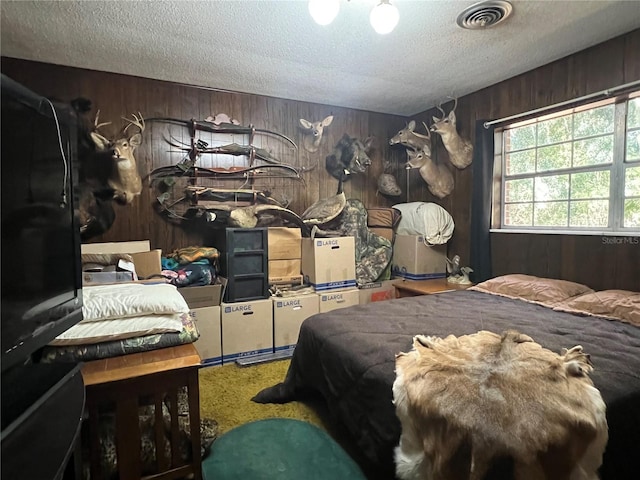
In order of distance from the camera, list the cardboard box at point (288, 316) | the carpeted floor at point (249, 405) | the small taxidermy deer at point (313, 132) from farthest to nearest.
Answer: the small taxidermy deer at point (313, 132)
the cardboard box at point (288, 316)
the carpeted floor at point (249, 405)

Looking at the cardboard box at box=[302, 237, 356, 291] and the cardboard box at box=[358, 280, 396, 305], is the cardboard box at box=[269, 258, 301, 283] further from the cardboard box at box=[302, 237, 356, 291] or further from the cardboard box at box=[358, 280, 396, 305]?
the cardboard box at box=[358, 280, 396, 305]

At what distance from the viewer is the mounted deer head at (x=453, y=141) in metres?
3.40

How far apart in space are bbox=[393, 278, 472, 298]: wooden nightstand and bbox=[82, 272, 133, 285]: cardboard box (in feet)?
7.92

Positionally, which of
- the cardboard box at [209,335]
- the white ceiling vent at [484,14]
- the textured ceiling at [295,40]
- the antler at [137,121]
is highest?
the textured ceiling at [295,40]

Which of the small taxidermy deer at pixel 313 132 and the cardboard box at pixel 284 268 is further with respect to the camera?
the small taxidermy deer at pixel 313 132

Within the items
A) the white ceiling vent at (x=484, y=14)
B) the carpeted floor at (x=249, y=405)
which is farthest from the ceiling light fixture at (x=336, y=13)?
the carpeted floor at (x=249, y=405)

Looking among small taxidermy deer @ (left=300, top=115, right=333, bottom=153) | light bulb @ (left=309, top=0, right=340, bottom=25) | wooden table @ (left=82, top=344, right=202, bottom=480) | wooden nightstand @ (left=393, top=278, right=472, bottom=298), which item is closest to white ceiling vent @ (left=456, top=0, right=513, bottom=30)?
light bulb @ (left=309, top=0, right=340, bottom=25)

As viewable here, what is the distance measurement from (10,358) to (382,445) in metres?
1.28

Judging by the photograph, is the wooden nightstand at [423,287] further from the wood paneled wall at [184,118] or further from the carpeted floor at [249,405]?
the carpeted floor at [249,405]

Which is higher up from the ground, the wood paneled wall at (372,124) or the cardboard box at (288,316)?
the wood paneled wall at (372,124)

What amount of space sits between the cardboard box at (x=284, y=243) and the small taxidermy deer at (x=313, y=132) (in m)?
0.99

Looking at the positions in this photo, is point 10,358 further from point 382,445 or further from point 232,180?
point 232,180

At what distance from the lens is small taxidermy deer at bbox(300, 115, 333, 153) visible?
3605mm

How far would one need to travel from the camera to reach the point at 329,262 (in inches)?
131
